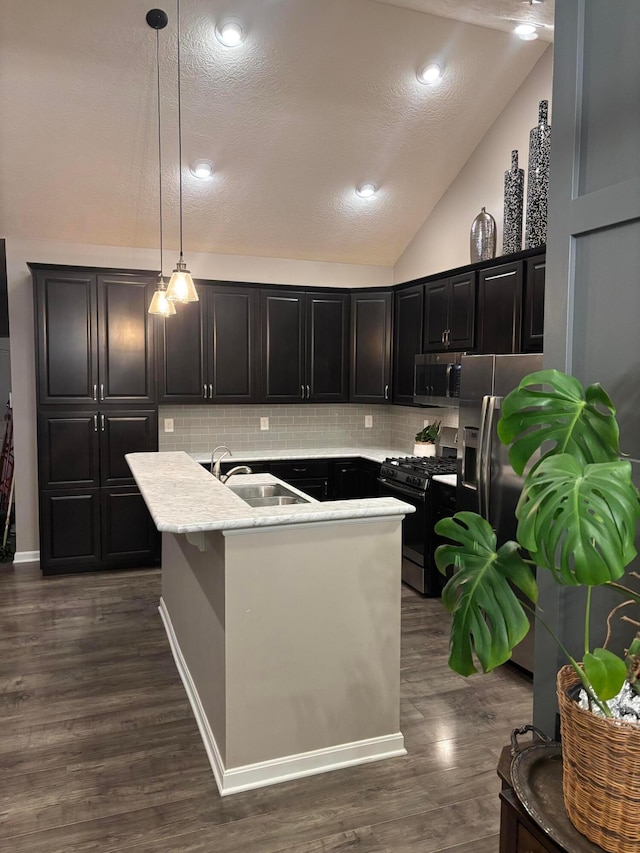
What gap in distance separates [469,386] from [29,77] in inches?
133

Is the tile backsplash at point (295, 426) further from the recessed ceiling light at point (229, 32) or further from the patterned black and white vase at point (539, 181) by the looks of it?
the recessed ceiling light at point (229, 32)

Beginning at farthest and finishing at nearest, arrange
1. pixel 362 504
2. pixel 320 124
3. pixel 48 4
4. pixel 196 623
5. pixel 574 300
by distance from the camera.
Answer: pixel 320 124 < pixel 48 4 < pixel 196 623 < pixel 362 504 < pixel 574 300

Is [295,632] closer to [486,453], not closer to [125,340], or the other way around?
[486,453]

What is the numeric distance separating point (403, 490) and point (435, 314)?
4.71 ft

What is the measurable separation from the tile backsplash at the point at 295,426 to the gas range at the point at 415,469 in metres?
0.43

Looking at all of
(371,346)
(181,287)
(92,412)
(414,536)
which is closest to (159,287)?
(181,287)

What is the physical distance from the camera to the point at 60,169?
469 centimetres

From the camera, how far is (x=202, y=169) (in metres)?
4.85

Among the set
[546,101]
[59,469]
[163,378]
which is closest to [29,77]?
[163,378]

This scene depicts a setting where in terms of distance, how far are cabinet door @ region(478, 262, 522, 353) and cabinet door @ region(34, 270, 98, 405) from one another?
303 centimetres

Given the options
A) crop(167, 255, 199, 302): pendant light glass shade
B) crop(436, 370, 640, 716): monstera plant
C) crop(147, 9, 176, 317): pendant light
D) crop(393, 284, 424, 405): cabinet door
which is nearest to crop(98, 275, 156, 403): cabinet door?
crop(147, 9, 176, 317): pendant light

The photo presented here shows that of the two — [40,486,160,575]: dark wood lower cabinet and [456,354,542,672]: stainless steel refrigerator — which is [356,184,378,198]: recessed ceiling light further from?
[40,486,160,575]: dark wood lower cabinet

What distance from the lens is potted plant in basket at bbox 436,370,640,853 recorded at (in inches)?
42.8

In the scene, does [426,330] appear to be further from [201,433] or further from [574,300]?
[574,300]
